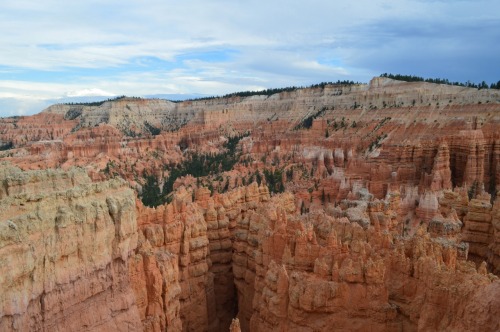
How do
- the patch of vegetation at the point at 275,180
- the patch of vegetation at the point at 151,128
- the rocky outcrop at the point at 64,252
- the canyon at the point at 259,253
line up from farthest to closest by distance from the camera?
the patch of vegetation at the point at 151,128, the patch of vegetation at the point at 275,180, the canyon at the point at 259,253, the rocky outcrop at the point at 64,252

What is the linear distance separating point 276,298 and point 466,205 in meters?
15.0

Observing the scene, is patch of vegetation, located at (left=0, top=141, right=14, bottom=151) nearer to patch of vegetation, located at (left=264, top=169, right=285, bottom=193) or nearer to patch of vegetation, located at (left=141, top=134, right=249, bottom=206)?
patch of vegetation, located at (left=141, top=134, right=249, bottom=206)

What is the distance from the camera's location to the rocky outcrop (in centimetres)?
1016

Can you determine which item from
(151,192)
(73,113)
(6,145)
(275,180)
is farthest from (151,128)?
(275,180)

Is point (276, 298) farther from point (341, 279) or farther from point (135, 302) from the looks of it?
point (135, 302)

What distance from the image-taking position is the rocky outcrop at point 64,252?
1016cm

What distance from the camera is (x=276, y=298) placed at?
553 inches

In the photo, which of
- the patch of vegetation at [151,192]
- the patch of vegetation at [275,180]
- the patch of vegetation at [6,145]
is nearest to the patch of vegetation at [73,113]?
the patch of vegetation at [6,145]

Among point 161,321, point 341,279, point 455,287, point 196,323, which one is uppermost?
point 455,287

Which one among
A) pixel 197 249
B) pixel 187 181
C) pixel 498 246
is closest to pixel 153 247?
pixel 197 249

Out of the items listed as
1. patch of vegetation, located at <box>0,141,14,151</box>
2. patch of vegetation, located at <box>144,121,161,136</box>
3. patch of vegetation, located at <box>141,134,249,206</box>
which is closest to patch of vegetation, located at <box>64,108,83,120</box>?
patch of vegetation, located at <box>144,121,161,136</box>

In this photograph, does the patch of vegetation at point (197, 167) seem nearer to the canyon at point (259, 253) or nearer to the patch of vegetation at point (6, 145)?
the canyon at point (259, 253)

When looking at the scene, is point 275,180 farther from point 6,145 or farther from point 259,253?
point 6,145

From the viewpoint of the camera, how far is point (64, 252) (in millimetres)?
11398
